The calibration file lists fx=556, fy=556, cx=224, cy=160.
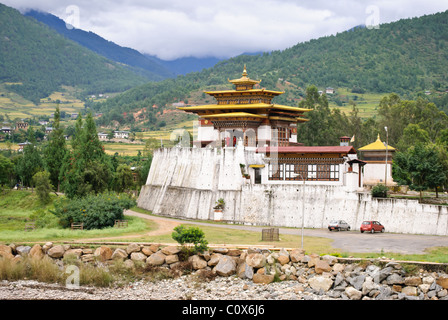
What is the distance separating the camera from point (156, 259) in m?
36.8

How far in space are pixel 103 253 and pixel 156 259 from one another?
369 cm

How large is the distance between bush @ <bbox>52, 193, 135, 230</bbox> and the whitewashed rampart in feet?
28.6

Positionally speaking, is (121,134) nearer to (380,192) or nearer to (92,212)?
(92,212)

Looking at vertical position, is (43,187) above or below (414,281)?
above

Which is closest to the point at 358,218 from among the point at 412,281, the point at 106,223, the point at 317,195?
the point at 317,195

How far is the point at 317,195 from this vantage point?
48.9 metres

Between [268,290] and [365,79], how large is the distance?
500 feet

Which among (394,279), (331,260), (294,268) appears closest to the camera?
(394,279)

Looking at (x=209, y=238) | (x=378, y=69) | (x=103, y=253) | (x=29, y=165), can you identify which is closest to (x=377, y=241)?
(x=209, y=238)

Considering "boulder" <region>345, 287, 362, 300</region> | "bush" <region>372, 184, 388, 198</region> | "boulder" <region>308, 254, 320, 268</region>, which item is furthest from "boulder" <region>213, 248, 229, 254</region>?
"bush" <region>372, 184, 388, 198</region>

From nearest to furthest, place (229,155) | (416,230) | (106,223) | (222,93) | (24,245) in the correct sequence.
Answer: (24,245), (416,230), (106,223), (229,155), (222,93)

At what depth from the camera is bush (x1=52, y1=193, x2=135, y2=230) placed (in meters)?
46.5

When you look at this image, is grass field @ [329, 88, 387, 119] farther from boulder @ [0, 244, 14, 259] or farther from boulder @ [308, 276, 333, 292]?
boulder @ [0, 244, 14, 259]

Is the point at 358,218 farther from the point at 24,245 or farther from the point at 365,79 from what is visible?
the point at 365,79
